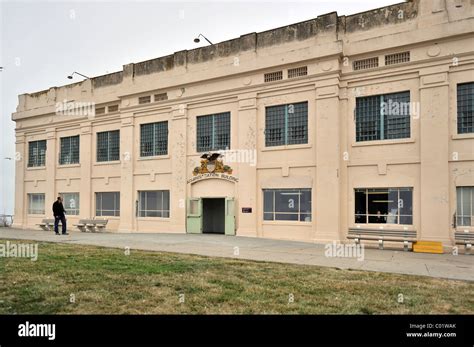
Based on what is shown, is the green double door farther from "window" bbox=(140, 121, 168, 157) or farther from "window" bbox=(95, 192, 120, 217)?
"window" bbox=(95, 192, 120, 217)

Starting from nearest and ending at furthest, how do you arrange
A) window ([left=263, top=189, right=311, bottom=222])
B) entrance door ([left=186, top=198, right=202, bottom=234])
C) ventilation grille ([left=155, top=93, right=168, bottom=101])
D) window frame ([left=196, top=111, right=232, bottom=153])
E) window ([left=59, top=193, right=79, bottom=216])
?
window ([left=263, top=189, right=311, bottom=222]) → window frame ([left=196, top=111, right=232, bottom=153]) → entrance door ([left=186, top=198, right=202, bottom=234]) → ventilation grille ([left=155, top=93, right=168, bottom=101]) → window ([left=59, top=193, right=79, bottom=216])

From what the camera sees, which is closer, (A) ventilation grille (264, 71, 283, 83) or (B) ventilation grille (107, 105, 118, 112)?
(A) ventilation grille (264, 71, 283, 83)

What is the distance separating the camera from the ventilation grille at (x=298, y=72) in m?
18.3

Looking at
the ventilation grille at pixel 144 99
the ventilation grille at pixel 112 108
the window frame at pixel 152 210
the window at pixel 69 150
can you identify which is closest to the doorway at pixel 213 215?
the window frame at pixel 152 210

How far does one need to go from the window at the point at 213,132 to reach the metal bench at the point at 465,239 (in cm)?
1086

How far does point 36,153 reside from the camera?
29531mm

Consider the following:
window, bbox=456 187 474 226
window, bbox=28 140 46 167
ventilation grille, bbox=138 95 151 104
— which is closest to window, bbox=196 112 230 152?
ventilation grille, bbox=138 95 151 104

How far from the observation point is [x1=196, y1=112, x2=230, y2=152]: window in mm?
20594

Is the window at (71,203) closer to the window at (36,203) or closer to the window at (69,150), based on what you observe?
the window at (69,150)

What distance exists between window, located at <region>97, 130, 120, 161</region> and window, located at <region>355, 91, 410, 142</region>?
14802mm

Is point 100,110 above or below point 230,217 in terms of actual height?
above

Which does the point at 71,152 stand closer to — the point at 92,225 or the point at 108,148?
the point at 108,148

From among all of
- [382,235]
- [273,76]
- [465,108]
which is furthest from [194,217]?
[465,108]

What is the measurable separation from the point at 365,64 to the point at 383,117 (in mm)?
2484
